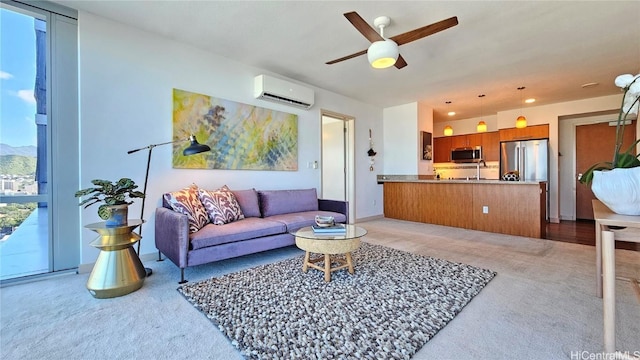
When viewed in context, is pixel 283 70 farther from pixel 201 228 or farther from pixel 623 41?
pixel 623 41

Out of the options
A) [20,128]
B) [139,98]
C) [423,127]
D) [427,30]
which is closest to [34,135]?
[20,128]

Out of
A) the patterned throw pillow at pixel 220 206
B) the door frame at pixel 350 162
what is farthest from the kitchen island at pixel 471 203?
the patterned throw pillow at pixel 220 206

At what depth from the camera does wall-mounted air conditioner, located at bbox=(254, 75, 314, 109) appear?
374 centimetres

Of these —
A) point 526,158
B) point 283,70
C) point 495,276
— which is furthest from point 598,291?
point 526,158

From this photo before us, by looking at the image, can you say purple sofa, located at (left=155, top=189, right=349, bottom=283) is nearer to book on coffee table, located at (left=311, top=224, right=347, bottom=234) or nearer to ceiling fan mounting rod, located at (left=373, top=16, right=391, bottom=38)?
book on coffee table, located at (left=311, top=224, right=347, bottom=234)

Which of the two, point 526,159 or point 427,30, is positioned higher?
point 427,30

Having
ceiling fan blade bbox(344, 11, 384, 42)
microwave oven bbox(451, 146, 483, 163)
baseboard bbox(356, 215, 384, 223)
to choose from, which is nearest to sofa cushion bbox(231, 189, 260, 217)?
ceiling fan blade bbox(344, 11, 384, 42)

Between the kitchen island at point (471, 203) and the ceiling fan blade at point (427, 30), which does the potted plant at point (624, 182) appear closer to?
the ceiling fan blade at point (427, 30)

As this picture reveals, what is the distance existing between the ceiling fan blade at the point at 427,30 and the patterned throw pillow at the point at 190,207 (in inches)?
99.7

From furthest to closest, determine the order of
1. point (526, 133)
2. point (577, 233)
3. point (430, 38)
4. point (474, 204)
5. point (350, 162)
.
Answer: point (526, 133)
point (350, 162)
point (474, 204)
point (577, 233)
point (430, 38)

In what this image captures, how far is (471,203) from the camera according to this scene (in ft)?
15.6

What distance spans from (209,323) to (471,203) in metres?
4.60

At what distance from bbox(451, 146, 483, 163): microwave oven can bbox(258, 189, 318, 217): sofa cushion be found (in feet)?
15.1

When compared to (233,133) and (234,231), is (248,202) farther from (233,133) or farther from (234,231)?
(233,133)
